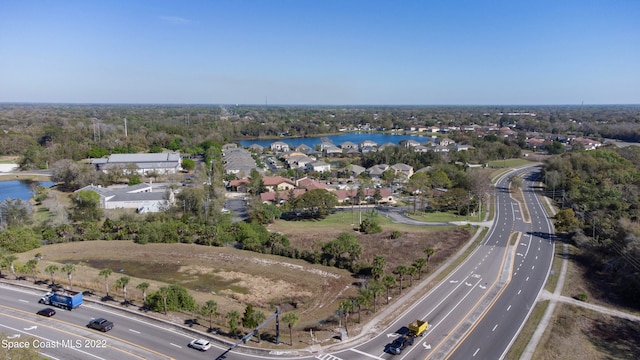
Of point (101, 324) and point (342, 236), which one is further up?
point (342, 236)

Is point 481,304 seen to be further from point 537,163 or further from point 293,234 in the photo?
point 537,163

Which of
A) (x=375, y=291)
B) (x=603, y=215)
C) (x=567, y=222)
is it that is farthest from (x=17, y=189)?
(x=603, y=215)

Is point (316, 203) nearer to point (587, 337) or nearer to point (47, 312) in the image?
point (47, 312)

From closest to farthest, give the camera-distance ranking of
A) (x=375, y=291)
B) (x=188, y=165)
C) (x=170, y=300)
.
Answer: (x=170, y=300), (x=375, y=291), (x=188, y=165)

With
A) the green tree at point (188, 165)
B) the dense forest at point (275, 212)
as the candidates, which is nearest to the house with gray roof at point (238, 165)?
the green tree at point (188, 165)

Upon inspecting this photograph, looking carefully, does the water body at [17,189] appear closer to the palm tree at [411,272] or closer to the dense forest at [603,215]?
the palm tree at [411,272]

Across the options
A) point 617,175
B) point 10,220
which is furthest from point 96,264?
point 617,175

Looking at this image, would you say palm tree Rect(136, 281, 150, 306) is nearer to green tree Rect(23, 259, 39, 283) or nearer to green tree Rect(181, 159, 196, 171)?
green tree Rect(23, 259, 39, 283)
